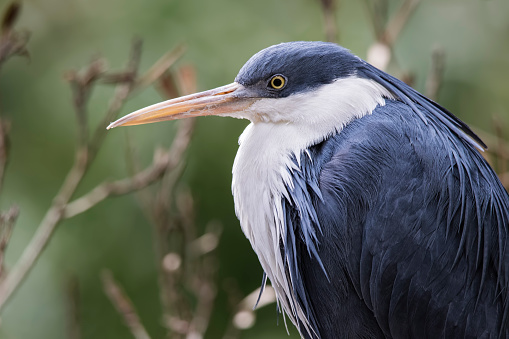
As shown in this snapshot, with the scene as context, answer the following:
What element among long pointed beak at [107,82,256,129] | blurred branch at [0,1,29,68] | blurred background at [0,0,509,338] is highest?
blurred branch at [0,1,29,68]

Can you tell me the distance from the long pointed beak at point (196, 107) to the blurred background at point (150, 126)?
1.73 m

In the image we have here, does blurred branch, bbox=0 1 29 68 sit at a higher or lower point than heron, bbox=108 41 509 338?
higher

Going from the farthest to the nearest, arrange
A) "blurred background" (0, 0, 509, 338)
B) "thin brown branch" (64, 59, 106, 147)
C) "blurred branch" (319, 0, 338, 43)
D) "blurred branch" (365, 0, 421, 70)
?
"blurred background" (0, 0, 509, 338) < "blurred branch" (365, 0, 421, 70) < "blurred branch" (319, 0, 338, 43) < "thin brown branch" (64, 59, 106, 147)

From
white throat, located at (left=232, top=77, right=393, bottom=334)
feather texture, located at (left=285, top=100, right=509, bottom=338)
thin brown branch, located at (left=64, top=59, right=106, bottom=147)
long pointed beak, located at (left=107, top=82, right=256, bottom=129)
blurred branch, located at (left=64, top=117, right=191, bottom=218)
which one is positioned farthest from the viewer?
blurred branch, located at (left=64, top=117, right=191, bottom=218)

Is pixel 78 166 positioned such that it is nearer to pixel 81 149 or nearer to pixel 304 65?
pixel 81 149

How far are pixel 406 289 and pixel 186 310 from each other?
3.41 feet

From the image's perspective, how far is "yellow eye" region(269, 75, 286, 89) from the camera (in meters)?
2.30

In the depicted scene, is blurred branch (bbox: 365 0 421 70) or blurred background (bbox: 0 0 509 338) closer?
blurred branch (bbox: 365 0 421 70)

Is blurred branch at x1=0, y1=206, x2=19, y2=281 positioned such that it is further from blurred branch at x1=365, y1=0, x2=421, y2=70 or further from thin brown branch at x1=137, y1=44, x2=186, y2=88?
blurred branch at x1=365, y1=0, x2=421, y2=70

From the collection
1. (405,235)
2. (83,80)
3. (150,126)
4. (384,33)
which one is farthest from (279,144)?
(150,126)

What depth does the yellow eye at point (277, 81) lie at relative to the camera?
2.30 metres

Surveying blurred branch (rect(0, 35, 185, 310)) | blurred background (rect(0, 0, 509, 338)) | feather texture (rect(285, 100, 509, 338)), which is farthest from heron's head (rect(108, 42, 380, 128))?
blurred background (rect(0, 0, 509, 338))

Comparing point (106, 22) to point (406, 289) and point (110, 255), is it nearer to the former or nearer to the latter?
point (110, 255)

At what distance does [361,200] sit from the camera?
2.13 m
